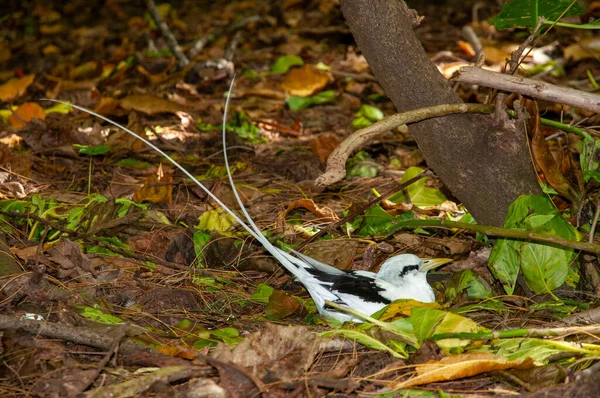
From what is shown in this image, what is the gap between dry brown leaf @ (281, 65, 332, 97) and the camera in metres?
6.52

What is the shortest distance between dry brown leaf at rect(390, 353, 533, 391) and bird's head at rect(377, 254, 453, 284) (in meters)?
0.90

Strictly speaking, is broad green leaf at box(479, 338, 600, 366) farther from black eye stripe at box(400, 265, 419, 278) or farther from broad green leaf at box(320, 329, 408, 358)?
black eye stripe at box(400, 265, 419, 278)

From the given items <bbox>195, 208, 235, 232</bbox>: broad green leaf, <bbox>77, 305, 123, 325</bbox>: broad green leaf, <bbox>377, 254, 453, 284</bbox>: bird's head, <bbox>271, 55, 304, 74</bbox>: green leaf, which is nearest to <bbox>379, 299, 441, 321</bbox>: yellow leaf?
<bbox>377, 254, 453, 284</bbox>: bird's head

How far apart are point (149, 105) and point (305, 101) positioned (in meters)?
1.34

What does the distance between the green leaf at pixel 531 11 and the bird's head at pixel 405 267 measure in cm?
127

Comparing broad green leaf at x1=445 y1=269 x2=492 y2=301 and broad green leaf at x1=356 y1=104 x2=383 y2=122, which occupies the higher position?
broad green leaf at x1=445 y1=269 x2=492 y2=301

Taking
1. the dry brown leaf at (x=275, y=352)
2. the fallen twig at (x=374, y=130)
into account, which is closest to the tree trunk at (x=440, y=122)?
the fallen twig at (x=374, y=130)

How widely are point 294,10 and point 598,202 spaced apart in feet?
21.1

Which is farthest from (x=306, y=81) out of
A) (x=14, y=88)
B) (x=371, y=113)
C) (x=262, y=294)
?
(x=262, y=294)

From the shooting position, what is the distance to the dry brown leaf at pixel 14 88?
6691 mm

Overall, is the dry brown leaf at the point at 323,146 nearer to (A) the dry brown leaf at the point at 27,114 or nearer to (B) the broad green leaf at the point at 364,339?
(A) the dry brown leaf at the point at 27,114

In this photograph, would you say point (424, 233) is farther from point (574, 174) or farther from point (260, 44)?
point (260, 44)

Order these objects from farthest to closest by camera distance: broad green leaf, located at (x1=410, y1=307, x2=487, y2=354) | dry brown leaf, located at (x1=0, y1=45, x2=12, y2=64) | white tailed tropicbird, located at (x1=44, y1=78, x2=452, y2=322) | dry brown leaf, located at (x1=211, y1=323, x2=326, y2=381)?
dry brown leaf, located at (x1=0, y1=45, x2=12, y2=64)
white tailed tropicbird, located at (x1=44, y1=78, x2=452, y2=322)
broad green leaf, located at (x1=410, y1=307, x2=487, y2=354)
dry brown leaf, located at (x1=211, y1=323, x2=326, y2=381)

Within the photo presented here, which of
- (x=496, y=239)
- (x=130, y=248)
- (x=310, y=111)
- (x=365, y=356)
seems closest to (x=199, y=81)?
(x=310, y=111)
